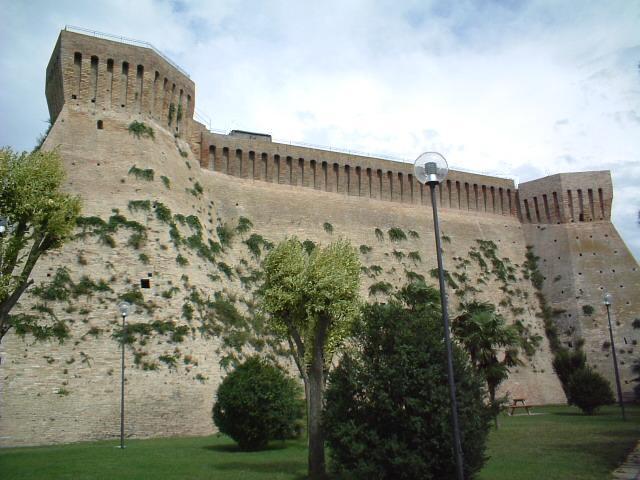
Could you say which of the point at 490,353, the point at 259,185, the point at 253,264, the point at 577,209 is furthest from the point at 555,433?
the point at 577,209

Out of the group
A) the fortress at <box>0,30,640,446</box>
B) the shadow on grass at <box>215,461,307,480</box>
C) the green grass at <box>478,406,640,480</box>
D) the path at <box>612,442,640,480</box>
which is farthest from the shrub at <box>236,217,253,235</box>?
the path at <box>612,442,640,480</box>

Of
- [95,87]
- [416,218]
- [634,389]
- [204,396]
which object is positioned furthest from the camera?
[416,218]

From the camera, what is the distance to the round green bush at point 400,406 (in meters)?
10.1

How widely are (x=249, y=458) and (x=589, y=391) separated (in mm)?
18306

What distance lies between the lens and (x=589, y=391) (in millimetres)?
26781

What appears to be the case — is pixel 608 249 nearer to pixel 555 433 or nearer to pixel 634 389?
pixel 634 389

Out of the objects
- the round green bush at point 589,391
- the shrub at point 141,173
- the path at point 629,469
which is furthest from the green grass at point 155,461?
the round green bush at point 589,391

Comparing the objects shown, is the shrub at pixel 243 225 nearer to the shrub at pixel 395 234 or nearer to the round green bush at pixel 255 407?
the shrub at pixel 395 234

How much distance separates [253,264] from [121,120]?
958 centimetres

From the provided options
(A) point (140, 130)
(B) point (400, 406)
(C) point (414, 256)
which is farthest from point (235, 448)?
(C) point (414, 256)

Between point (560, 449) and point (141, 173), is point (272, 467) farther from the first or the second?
point (141, 173)

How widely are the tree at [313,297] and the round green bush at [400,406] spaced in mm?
2329

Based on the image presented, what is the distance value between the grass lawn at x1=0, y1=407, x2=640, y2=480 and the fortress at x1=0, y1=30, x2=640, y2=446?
2882 millimetres

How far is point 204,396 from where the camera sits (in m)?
22.4
